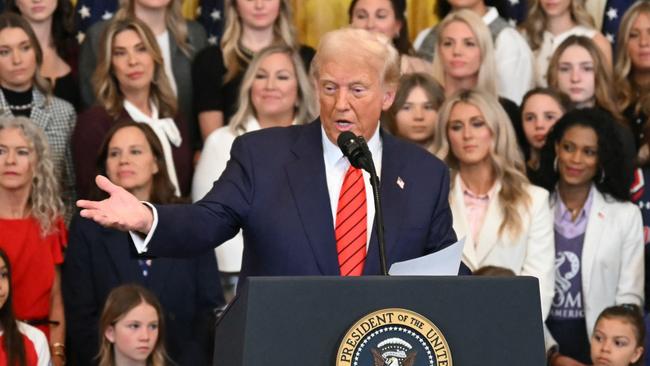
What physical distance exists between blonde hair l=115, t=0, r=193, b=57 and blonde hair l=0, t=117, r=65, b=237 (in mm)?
1227

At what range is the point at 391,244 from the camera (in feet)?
11.6

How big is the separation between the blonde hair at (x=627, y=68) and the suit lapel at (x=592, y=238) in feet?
3.16

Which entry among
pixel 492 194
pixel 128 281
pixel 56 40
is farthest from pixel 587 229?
pixel 56 40

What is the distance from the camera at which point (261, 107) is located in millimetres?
6547

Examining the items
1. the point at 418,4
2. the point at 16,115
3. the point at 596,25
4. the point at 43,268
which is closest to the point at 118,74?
the point at 16,115

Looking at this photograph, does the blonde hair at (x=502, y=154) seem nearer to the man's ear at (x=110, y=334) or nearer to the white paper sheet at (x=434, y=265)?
the man's ear at (x=110, y=334)

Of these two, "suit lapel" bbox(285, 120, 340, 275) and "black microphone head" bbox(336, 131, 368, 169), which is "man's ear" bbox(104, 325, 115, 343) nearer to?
"suit lapel" bbox(285, 120, 340, 275)

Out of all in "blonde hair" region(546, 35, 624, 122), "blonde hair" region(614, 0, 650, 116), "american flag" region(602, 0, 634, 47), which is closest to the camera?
"blonde hair" region(546, 35, 624, 122)

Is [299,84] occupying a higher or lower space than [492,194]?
higher

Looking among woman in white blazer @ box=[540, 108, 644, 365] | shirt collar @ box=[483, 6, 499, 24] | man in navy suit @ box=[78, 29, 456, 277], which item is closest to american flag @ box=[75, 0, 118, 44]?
shirt collar @ box=[483, 6, 499, 24]

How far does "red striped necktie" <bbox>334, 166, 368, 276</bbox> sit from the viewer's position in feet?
11.6

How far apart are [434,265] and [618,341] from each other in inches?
115

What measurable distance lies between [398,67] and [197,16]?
4.26m

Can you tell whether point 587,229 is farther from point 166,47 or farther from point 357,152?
point 357,152
